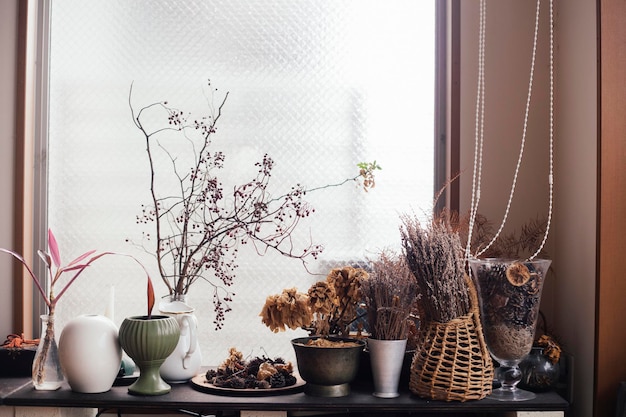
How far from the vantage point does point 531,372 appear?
88.3 inches

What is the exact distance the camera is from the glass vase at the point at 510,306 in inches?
83.4

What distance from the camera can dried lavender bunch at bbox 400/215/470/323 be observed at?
2.10 metres

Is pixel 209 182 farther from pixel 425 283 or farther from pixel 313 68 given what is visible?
pixel 425 283

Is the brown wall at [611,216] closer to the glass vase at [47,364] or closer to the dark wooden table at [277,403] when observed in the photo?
the dark wooden table at [277,403]

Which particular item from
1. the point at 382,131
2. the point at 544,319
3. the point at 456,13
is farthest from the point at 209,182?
the point at 544,319

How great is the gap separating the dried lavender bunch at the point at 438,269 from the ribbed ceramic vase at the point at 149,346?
71cm

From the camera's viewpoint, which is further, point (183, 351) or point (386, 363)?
point (183, 351)

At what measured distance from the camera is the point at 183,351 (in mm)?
2332

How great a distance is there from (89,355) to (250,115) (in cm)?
102

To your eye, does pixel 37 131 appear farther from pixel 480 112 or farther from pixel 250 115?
pixel 480 112

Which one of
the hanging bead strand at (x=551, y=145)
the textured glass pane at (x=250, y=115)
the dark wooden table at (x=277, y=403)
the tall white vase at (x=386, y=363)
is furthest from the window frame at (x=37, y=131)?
the tall white vase at (x=386, y=363)

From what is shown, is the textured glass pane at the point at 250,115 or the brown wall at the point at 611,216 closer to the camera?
the brown wall at the point at 611,216

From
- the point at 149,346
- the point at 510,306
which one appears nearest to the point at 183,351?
the point at 149,346

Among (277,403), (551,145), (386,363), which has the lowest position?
(277,403)
